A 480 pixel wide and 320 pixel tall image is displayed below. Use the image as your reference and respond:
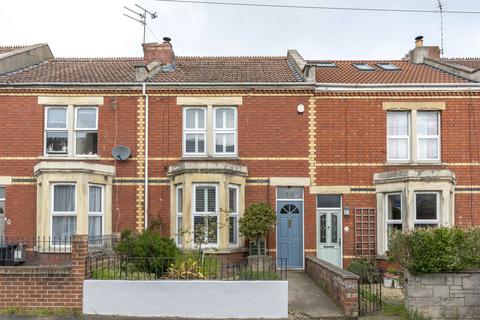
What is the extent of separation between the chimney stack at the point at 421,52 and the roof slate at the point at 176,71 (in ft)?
18.4

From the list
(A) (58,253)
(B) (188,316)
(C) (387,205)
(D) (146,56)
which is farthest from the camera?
(D) (146,56)

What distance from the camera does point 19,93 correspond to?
18266 millimetres

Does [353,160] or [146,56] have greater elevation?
[146,56]

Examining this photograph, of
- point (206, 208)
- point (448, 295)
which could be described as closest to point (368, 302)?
point (448, 295)

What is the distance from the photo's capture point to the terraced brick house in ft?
58.8

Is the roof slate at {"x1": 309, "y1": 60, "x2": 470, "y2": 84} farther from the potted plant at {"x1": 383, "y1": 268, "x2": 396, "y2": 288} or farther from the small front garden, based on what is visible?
the small front garden

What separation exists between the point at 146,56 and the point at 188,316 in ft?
41.8

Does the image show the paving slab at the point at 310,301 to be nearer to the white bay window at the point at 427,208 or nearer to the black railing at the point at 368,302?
the black railing at the point at 368,302

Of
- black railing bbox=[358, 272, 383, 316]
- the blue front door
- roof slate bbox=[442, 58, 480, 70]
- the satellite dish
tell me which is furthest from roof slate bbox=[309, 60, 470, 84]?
black railing bbox=[358, 272, 383, 316]

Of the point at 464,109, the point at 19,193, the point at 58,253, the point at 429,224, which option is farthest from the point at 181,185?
the point at 464,109

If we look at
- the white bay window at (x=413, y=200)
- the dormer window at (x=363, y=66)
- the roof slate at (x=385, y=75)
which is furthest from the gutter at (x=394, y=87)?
the dormer window at (x=363, y=66)

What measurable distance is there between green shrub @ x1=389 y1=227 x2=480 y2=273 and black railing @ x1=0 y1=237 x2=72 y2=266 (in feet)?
32.6

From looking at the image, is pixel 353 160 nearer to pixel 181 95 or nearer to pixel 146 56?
pixel 181 95

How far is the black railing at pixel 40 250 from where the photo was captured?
1642 cm
